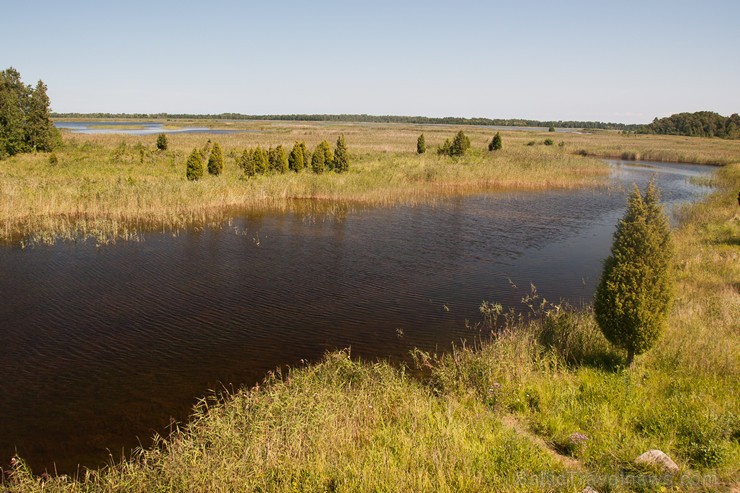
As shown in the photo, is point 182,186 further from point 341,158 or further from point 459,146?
point 459,146

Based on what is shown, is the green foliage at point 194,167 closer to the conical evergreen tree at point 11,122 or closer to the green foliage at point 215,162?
the green foliage at point 215,162

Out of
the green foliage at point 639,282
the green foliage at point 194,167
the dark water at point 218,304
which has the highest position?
the green foliage at point 194,167

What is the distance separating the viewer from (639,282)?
22.7ft

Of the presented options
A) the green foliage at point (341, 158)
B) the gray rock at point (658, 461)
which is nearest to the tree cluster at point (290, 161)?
the green foliage at point (341, 158)

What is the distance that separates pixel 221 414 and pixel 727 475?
6.00 m

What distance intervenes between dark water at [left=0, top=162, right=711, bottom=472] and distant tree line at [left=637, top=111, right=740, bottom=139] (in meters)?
105

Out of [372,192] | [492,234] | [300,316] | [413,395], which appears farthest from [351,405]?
[372,192]

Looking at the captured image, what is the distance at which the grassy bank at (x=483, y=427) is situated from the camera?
4.58 metres

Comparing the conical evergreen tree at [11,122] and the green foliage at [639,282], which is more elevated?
the conical evergreen tree at [11,122]

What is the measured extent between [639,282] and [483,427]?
11.3 feet

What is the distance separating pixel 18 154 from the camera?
36406 millimetres

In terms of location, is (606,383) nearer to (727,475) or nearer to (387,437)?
(727,475)

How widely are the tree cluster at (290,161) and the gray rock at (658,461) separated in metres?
26.3

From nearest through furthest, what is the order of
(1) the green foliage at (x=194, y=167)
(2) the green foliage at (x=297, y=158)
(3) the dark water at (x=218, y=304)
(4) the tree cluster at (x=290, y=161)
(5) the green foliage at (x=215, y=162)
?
(3) the dark water at (x=218, y=304)
(1) the green foliage at (x=194, y=167)
(5) the green foliage at (x=215, y=162)
(4) the tree cluster at (x=290, y=161)
(2) the green foliage at (x=297, y=158)
